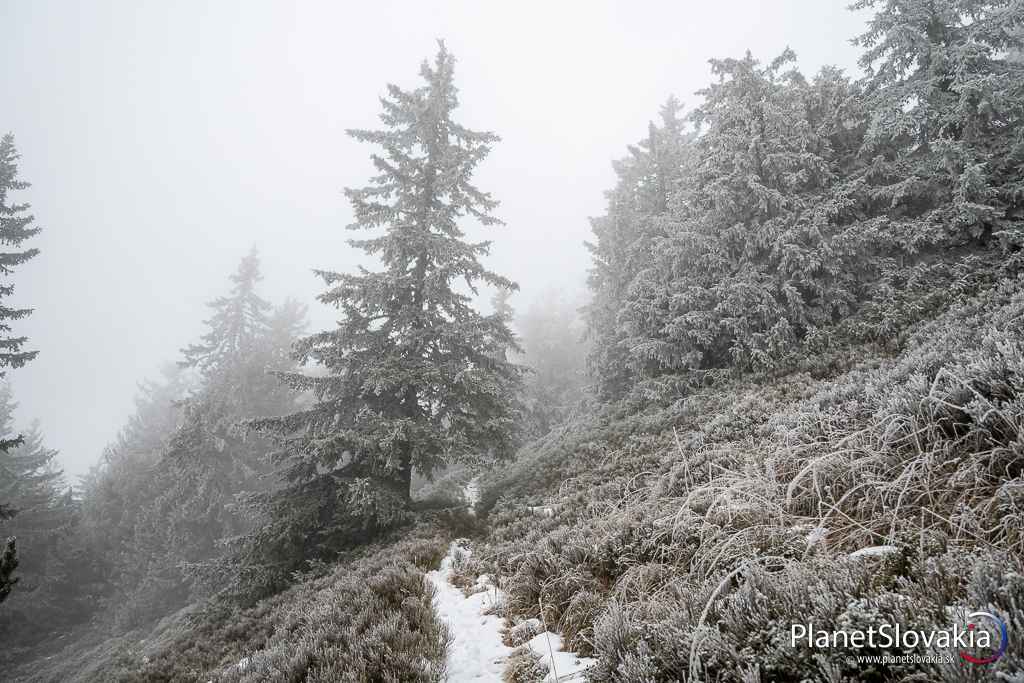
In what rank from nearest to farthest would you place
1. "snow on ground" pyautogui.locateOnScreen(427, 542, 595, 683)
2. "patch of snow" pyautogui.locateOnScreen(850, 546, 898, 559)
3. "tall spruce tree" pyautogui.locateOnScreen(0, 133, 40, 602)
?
"patch of snow" pyautogui.locateOnScreen(850, 546, 898, 559) < "snow on ground" pyautogui.locateOnScreen(427, 542, 595, 683) < "tall spruce tree" pyautogui.locateOnScreen(0, 133, 40, 602)

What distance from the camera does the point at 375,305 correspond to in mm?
12414

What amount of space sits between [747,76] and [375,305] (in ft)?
42.6

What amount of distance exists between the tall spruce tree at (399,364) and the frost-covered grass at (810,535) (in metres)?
3.46

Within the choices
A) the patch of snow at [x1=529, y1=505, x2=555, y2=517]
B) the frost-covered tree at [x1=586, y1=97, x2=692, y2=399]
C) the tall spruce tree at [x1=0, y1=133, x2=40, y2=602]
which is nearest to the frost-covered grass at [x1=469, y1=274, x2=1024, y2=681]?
the patch of snow at [x1=529, y1=505, x2=555, y2=517]

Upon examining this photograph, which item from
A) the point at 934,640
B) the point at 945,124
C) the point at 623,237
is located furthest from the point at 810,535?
the point at 623,237

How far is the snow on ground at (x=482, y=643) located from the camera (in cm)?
401

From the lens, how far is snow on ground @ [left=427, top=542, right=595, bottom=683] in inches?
158

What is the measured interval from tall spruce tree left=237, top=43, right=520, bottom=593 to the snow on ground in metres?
4.01

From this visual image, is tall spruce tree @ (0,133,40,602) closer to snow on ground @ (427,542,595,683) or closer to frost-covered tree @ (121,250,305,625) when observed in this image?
frost-covered tree @ (121,250,305,625)

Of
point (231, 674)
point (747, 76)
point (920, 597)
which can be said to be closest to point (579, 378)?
point (747, 76)

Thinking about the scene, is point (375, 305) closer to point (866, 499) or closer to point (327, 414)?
point (327, 414)

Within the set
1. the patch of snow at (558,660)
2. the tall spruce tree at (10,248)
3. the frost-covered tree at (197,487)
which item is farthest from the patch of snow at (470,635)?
the tall spruce tree at (10,248)

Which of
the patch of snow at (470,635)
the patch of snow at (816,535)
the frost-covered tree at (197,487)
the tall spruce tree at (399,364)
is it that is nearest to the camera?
the patch of snow at (816,535)

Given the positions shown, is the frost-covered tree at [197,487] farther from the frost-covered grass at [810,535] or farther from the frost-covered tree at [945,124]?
the frost-covered tree at [945,124]
